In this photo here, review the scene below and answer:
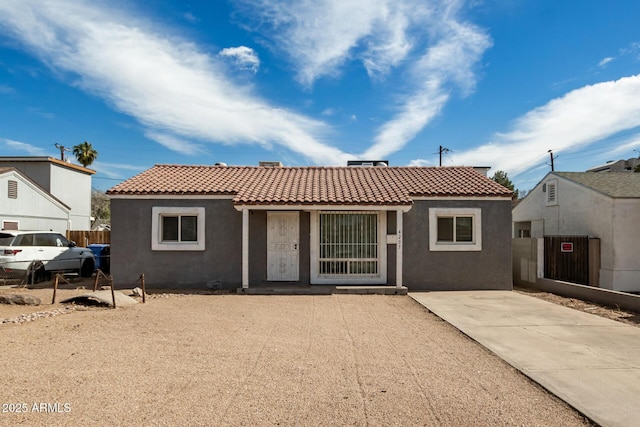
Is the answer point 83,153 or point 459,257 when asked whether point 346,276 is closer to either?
point 459,257

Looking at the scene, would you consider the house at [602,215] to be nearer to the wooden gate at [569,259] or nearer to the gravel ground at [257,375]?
the wooden gate at [569,259]

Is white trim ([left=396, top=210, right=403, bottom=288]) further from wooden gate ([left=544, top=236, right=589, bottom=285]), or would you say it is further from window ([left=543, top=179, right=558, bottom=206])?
window ([left=543, top=179, right=558, bottom=206])

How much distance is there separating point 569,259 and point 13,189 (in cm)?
2337

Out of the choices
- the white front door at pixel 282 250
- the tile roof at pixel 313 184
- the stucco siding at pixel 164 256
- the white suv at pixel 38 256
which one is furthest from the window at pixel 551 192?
the white suv at pixel 38 256

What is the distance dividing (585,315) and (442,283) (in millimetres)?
4039

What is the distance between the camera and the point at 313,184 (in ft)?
44.0

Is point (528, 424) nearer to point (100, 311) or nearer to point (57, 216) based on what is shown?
point (100, 311)

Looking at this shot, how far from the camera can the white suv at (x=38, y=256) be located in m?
11.8

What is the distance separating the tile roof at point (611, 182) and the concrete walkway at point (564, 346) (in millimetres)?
6266

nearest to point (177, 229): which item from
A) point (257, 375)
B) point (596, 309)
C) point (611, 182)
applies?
point (257, 375)

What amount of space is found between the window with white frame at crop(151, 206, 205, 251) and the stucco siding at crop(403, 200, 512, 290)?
21.0ft

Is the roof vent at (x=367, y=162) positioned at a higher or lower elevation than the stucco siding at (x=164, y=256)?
higher

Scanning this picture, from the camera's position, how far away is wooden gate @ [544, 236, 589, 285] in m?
13.3

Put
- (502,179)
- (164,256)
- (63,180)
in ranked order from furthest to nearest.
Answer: (502,179) → (63,180) → (164,256)
